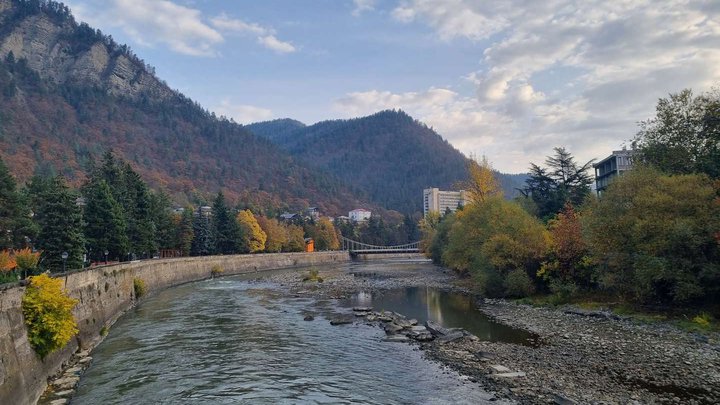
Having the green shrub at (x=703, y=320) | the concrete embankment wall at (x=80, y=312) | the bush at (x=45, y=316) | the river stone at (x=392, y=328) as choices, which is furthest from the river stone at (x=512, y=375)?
the bush at (x=45, y=316)

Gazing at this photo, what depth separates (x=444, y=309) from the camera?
1590 inches

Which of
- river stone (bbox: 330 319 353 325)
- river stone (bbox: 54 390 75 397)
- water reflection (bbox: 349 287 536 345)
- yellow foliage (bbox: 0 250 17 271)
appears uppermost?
yellow foliage (bbox: 0 250 17 271)

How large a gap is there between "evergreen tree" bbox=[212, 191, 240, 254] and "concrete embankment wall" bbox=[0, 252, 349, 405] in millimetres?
22940

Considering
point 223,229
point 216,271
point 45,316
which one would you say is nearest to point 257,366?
point 45,316

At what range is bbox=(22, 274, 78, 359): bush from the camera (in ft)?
63.0

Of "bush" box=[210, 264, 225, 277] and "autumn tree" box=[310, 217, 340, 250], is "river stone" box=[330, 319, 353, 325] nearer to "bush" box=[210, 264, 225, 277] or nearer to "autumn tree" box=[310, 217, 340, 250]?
"bush" box=[210, 264, 225, 277]

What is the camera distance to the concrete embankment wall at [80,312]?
16469 mm

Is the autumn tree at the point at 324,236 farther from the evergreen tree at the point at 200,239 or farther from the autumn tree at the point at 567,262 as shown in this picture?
the autumn tree at the point at 567,262

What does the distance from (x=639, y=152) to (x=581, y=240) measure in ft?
41.5

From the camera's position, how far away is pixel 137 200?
219 ft

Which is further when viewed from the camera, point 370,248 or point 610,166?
point 370,248

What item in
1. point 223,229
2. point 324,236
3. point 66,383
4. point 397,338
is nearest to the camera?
point 66,383

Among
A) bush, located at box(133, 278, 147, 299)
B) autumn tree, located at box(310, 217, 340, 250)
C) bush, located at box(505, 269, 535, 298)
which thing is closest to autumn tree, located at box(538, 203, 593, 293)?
A: bush, located at box(505, 269, 535, 298)

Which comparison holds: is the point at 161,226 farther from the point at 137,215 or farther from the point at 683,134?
the point at 683,134
